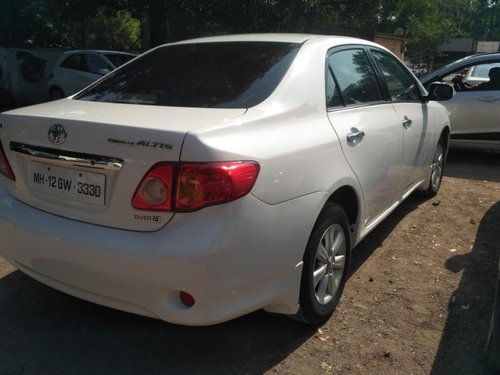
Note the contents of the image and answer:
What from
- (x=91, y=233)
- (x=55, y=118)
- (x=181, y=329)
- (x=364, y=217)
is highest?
(x=55, y=118)

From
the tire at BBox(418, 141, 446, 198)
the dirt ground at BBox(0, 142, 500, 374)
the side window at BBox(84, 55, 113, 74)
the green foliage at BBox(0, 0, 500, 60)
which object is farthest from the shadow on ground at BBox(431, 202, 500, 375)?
the green foliage at BBox(0, 0, 500, 60)

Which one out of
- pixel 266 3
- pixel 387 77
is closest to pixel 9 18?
pixel 266 3

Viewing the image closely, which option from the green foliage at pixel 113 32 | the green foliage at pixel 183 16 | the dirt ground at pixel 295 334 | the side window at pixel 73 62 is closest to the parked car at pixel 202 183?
the dirt ground at pixel 295 334

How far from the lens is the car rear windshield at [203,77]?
2.86 meters

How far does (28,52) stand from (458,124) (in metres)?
11.2

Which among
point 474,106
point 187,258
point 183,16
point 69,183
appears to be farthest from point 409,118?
point 183,16

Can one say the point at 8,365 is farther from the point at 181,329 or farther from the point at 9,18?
the point at 9,18

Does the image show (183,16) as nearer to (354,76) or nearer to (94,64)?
(94,64)

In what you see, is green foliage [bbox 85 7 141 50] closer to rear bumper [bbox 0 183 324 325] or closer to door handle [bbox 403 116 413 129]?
door handle [bbox 403 116 413 129]

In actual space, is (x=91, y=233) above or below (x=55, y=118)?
below

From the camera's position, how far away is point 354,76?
3.63m

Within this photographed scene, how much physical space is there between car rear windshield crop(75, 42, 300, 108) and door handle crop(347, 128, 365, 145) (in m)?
0.56

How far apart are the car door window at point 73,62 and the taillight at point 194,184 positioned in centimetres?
1056

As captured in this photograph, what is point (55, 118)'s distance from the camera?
2.62m
